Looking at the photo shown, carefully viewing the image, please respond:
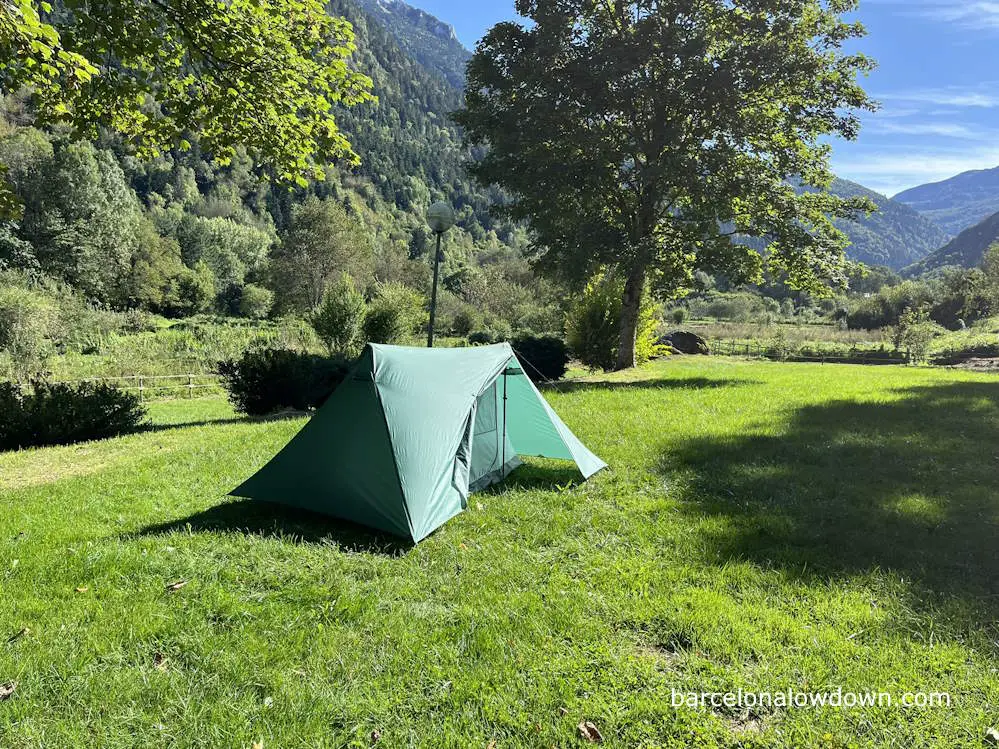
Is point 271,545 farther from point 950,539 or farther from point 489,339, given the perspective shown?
point 489,339

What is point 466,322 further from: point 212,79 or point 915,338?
point 212,79

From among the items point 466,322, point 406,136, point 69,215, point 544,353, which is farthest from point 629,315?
point 406,136

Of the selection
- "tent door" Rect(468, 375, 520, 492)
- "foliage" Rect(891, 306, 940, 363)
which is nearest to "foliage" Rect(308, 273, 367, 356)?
"tent door" Rect(468, 375, 520, 492)

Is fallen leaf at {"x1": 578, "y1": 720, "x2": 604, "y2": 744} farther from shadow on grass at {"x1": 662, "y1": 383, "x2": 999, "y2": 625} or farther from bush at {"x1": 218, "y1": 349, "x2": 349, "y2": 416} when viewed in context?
bush at {"x1": 218, "y1": 349, "x2": 349, "y2": 416}

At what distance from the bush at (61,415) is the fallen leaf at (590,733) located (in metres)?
11.0

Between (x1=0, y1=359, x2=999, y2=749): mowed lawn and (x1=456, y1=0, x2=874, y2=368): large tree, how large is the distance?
946 cm

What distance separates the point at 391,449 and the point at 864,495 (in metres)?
4.62

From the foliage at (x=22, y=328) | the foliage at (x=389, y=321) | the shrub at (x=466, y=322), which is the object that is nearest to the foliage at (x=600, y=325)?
the foliage at (x=389, y=321)

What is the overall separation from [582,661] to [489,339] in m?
26.6

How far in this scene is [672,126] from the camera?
14.6 meters

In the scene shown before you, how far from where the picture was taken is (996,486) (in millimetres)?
5379

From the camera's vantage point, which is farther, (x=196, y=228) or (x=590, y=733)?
(x=196, y=228)

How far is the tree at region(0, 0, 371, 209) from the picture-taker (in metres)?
6.98

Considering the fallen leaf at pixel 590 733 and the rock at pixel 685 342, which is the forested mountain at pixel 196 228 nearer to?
the rock at pixel 685 342
